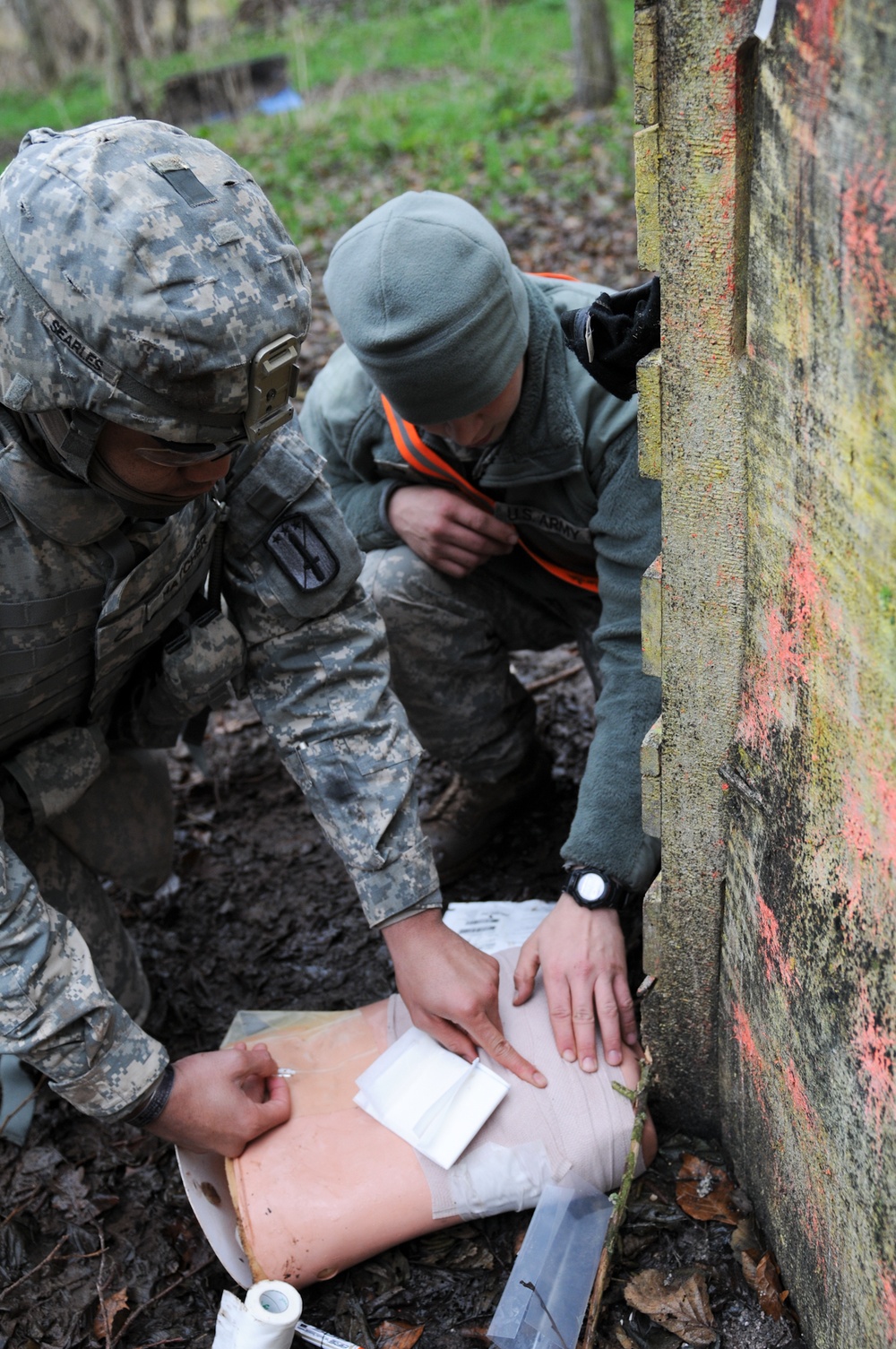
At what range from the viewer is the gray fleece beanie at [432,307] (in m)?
2.18

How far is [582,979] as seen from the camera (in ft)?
6.85

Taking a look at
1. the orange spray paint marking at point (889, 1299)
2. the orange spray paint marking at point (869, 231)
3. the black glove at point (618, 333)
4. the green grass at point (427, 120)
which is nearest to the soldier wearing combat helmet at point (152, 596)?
the black glove at point (618, 333)

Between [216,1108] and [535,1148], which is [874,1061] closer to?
[535,1148]

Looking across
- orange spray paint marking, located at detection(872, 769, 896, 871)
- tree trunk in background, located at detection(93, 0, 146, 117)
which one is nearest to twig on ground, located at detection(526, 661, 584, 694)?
orange spray paint marking, located at detection(872, 769, 896, 871)

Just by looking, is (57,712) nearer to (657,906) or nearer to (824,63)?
(657,906)

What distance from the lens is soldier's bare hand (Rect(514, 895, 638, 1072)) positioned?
2068mm

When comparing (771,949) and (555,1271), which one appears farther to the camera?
(555,1271)

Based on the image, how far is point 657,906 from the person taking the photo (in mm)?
1981

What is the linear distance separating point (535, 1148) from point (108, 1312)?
0.84 metres

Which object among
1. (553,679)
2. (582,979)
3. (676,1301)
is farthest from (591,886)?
(553,679)

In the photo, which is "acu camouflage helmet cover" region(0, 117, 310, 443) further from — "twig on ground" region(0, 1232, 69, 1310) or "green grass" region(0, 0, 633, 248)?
"green grass" region(0, 0, 633, 248)

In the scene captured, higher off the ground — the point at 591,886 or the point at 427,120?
the point at 427,120

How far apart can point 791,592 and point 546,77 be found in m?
10.0

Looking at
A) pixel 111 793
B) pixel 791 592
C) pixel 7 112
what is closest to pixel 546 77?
pixel 7 112
